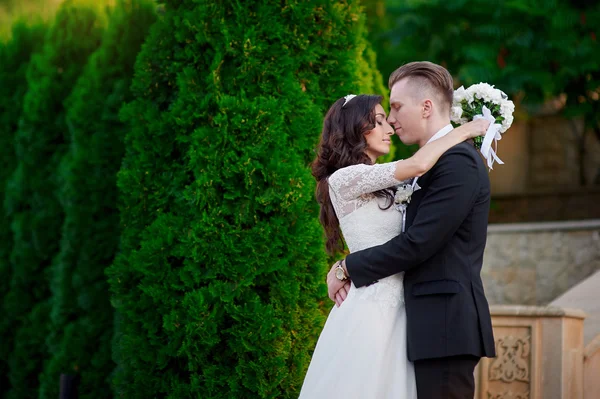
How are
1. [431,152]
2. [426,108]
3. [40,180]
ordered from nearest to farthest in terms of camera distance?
[431,152]
[426,108]
[40,180]

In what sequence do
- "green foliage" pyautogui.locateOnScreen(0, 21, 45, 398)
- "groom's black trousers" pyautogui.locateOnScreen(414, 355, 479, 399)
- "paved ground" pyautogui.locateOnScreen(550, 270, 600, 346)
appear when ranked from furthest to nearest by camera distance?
"green foliage" pyautogui.locateOnScreen(0, 21, 45, 398) → "paved ground" pyautogui.locateOnScreen(550, 270, 600, 346) → "groom's black trousers" pyautogui.locateOnScreen(414, 355, 479, 399)

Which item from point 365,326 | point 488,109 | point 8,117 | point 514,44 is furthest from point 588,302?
point 8,117

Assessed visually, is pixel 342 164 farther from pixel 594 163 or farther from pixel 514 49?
pixel 594 163

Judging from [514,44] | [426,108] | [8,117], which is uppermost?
[514,44]

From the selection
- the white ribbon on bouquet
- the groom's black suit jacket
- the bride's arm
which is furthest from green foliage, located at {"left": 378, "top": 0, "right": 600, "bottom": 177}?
the groom's black suit jacket

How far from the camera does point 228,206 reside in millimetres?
4711

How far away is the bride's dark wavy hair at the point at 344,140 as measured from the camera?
3668 mm

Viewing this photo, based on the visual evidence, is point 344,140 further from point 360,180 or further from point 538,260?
point 538,260

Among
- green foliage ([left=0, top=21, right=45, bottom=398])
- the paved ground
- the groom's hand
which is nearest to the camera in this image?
the groom's hand

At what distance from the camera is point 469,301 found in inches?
128

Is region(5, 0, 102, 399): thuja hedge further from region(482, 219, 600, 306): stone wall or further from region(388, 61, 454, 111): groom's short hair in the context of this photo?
region(482, 219, 600, 306): stone wall

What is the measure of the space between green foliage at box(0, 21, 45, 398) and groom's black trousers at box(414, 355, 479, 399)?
5.04 metres

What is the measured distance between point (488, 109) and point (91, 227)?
3958 mm

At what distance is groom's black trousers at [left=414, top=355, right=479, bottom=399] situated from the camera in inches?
125
